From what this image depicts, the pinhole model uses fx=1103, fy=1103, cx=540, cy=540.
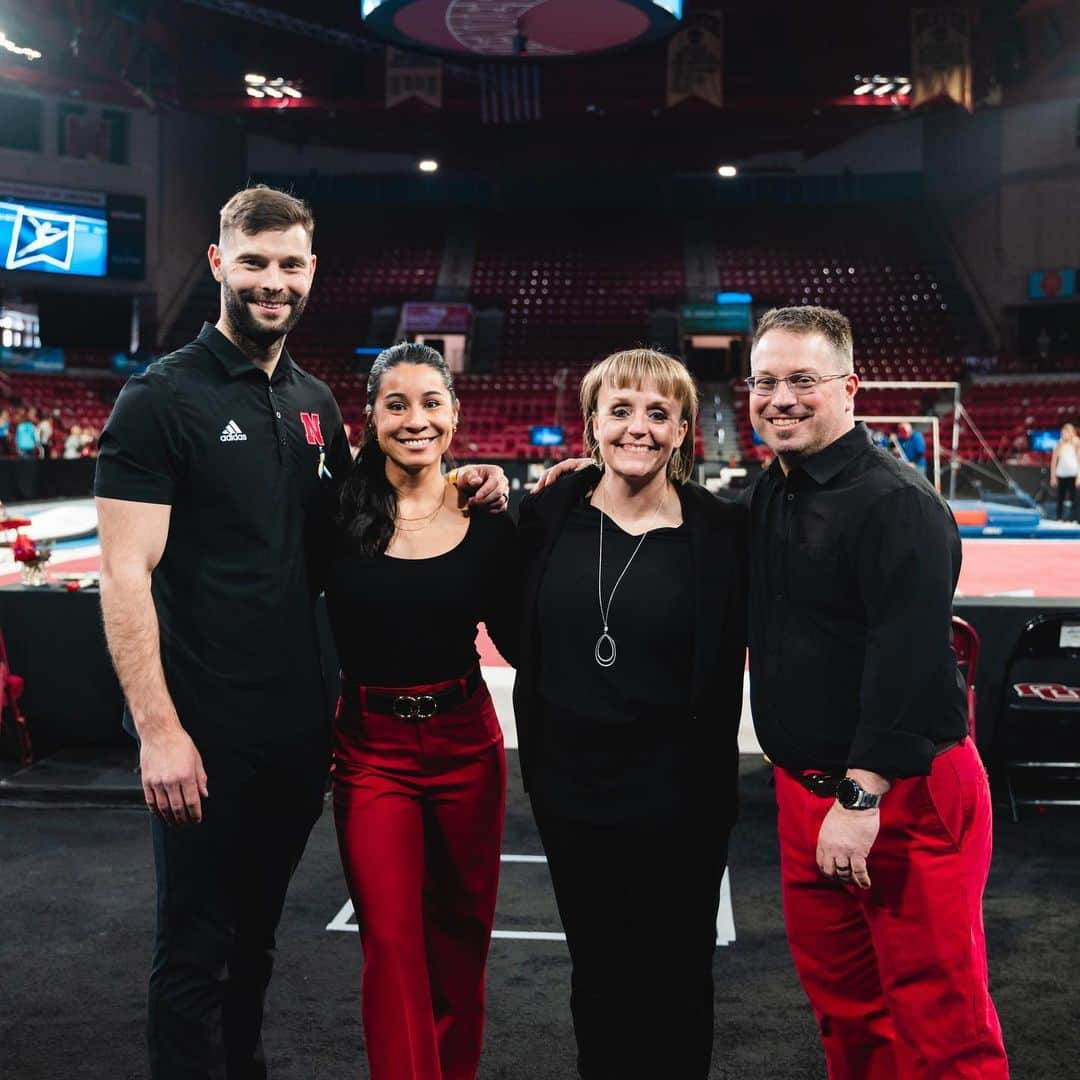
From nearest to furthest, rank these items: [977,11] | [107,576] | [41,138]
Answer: [107,576] → [977,11] → [41,138]

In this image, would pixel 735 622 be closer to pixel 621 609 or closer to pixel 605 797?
pixel 621 609

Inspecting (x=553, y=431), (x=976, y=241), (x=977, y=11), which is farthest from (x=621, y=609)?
(x=976, y=241)

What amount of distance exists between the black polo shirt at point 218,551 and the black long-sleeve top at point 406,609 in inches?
3.7

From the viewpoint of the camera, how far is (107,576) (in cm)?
204

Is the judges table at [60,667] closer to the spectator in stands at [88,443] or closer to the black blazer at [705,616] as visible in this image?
the black blazer at [705,616]

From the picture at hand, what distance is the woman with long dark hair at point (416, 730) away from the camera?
214 cm

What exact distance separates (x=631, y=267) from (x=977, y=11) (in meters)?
10.1

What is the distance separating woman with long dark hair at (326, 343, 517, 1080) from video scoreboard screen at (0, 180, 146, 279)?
71.3 feet

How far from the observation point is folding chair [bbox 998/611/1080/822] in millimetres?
4273

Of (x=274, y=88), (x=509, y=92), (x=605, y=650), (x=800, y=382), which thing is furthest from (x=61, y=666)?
(x=274, y=88)

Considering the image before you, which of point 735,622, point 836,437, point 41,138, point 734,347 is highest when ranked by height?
point 41,138

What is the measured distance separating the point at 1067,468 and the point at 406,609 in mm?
14719

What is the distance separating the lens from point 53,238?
2159 cm

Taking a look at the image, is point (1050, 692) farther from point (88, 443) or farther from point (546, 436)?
point (88, 443)
